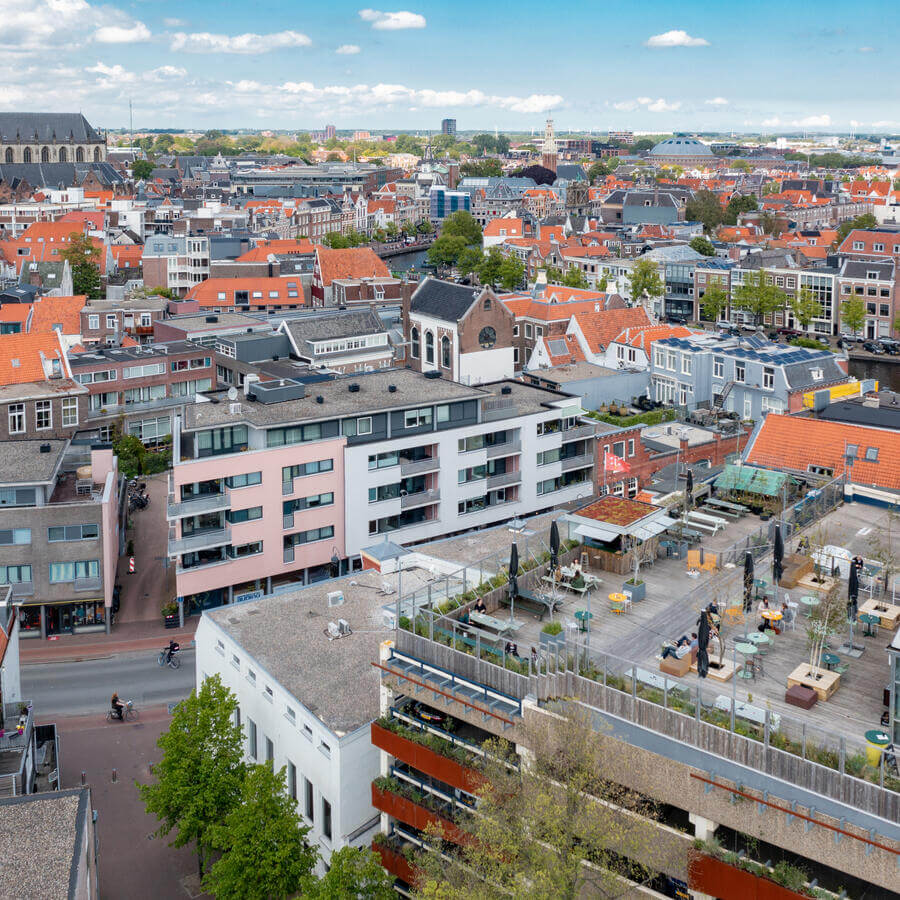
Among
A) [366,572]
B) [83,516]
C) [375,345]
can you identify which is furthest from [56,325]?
[366,572]

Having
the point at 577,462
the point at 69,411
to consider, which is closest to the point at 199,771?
the point at 577,462

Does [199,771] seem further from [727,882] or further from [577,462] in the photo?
[577,462]

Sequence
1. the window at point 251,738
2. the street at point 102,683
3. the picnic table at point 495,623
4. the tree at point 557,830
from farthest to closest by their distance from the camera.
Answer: the street at point 102,683
the window at point 251,738
the picnic table at point 495,623
the tree at point 557,830

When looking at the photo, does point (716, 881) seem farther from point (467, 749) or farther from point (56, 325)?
point (56, 325)

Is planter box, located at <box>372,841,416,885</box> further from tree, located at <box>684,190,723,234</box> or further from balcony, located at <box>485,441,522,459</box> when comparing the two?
tree, located at <box>684,190,723,234</box>

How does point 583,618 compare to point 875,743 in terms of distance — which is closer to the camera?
point 875,743

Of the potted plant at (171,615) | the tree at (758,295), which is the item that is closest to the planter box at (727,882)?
the potted plant at (171,615)

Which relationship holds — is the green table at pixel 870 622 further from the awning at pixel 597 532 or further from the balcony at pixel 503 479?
the balcony at pixel 503 479
